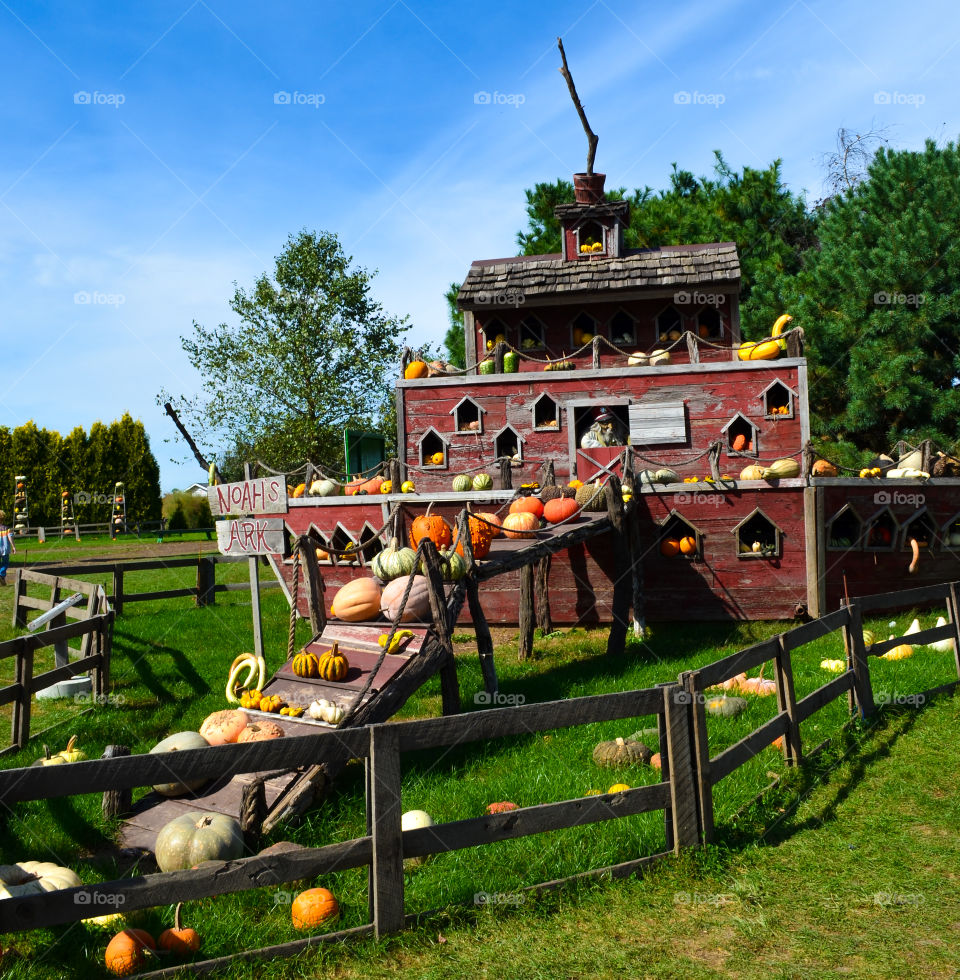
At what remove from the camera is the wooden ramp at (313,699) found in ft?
21.3

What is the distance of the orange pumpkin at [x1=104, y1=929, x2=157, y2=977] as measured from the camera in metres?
4.12

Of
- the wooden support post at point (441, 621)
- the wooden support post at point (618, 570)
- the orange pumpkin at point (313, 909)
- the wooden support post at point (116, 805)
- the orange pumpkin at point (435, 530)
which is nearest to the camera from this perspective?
the orange pumpkin at point (313, 909)

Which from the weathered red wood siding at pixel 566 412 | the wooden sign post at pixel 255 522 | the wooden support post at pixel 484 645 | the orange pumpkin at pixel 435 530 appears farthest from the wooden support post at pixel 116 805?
the weathered red wood siding at pixel 566 412

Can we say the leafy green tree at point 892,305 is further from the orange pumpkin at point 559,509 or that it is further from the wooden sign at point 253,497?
the wooden sign at point 253,497

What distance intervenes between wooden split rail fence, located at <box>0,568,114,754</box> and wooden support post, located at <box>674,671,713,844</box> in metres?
5.88

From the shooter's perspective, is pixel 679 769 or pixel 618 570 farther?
pixel 618 570

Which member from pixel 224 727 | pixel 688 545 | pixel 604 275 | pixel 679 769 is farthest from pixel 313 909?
pixel 604 275

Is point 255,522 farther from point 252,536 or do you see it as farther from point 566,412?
point 566,412

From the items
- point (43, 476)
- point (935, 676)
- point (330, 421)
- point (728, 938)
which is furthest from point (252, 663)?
point (43, 476)

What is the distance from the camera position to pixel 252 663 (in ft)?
29.2

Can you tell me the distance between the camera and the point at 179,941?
14.1 feet

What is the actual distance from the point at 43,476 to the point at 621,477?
117 ft

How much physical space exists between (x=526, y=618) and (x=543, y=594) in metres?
1.51

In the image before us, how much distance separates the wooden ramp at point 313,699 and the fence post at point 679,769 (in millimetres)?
2063
